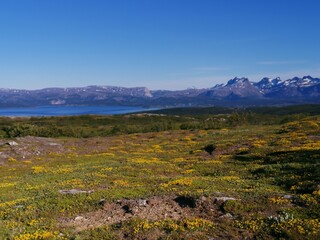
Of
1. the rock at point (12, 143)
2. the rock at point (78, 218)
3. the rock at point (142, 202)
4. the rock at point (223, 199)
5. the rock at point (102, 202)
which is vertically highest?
the rock at point (223, 199)

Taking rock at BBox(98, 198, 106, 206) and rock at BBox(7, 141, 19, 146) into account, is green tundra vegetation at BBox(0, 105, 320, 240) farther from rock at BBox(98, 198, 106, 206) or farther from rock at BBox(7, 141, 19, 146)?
rock at BBox(7, 141, 19, 146)

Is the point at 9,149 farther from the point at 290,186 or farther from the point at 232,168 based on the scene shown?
the point at 290,186

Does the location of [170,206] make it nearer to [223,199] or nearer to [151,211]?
[151,211]

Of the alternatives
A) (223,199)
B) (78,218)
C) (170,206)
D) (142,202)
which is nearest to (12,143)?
(78,218)

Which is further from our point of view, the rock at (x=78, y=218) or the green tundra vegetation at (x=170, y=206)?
the rock at (x=78, y=218)

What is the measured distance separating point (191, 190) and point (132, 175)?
9423 mm

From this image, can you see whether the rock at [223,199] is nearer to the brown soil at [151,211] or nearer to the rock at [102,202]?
the brown soil at [151,211]

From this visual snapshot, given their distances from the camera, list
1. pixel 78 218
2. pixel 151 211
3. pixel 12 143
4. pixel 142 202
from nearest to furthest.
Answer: pixel 78 218
pixel 151 211
pixel 142 202
pixel 12 143

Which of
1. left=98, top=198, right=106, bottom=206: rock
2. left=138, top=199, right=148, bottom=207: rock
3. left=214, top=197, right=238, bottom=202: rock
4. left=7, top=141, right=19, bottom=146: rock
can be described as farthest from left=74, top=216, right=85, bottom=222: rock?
left=7, top=141, right=19, bottom=146: rock

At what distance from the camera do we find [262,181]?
21.4 m

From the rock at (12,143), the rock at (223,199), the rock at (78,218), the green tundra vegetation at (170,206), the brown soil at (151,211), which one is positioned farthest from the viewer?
the rock at (12,143)

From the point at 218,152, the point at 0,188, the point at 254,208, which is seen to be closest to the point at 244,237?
the point at 254,208

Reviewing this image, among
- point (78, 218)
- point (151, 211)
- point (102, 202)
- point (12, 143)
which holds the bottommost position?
point (12, 143)

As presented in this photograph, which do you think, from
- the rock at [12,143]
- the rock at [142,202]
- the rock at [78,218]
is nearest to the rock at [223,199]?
the rock at [142,202]
